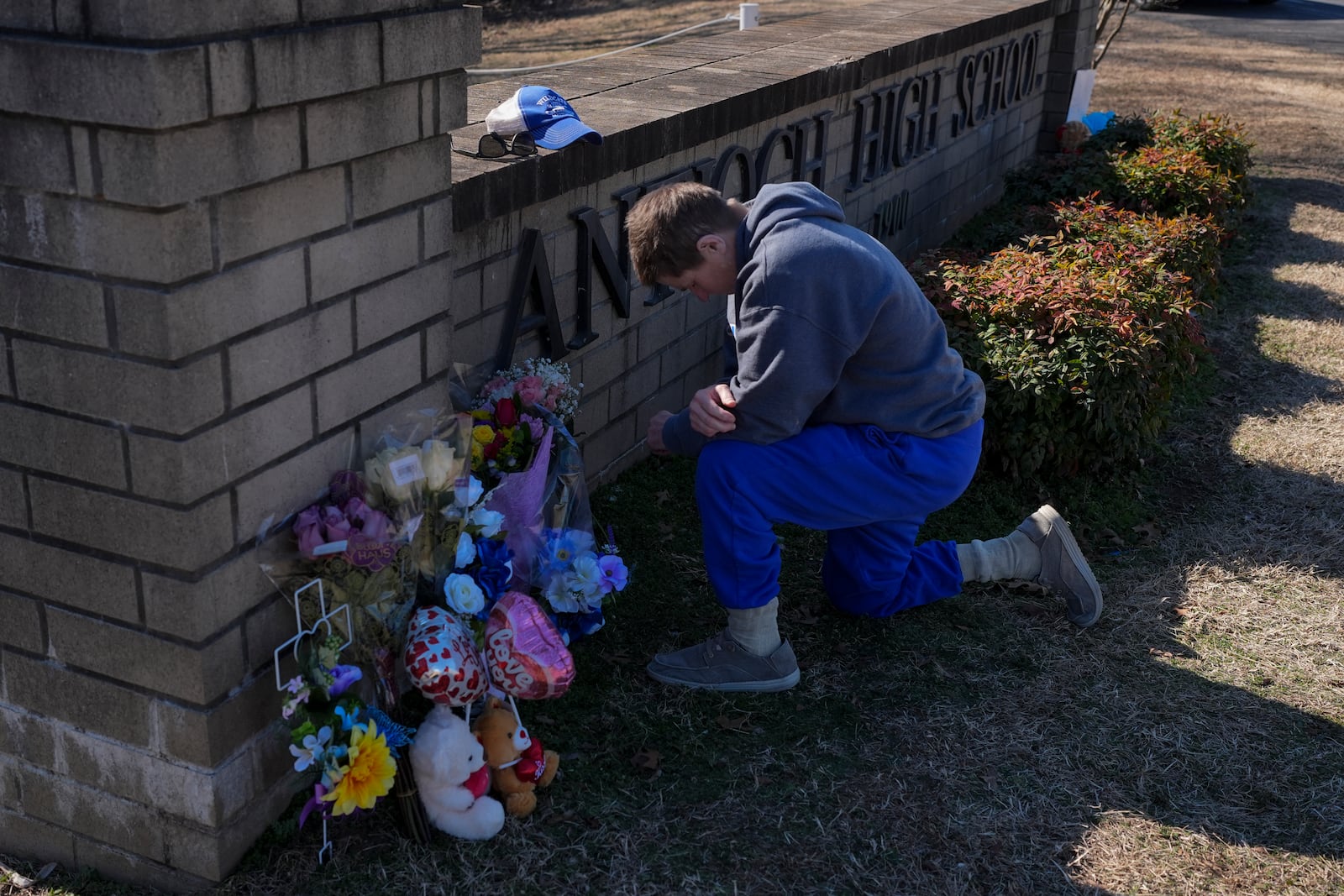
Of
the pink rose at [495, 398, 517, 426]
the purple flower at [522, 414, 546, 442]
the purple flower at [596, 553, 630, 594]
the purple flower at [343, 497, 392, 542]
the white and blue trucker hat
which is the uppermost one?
the white and blue trucker hat

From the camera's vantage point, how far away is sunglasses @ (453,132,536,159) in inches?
150

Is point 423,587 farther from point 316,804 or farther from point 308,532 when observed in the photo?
point 316,804

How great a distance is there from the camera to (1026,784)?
10.6 ft

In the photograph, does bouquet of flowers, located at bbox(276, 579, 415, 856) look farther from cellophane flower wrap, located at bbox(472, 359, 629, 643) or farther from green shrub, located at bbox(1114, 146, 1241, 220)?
green shrub, located at bbox(1114, 146, 1241, 220)

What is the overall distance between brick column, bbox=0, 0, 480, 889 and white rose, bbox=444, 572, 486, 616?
362 mm

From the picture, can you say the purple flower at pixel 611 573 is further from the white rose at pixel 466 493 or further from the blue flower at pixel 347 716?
the blue flower at pixel 347 716

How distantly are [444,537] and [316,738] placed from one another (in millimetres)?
567

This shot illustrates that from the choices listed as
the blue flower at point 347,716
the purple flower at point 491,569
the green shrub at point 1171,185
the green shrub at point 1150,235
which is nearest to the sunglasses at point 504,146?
the purple flower at point 491,569

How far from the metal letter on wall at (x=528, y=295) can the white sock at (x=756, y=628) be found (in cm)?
105

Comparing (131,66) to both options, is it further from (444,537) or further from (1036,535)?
(1036,535)

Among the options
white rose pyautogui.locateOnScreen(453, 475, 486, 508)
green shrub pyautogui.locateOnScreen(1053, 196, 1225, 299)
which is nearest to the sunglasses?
white rose pyautogui.locateOnScreen(453, 475, 486, 508)

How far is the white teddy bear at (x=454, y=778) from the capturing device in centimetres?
278

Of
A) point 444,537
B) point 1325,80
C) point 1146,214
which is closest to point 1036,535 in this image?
point 444,537

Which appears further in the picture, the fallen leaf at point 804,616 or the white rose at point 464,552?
the fallen leaf at point 804,616
